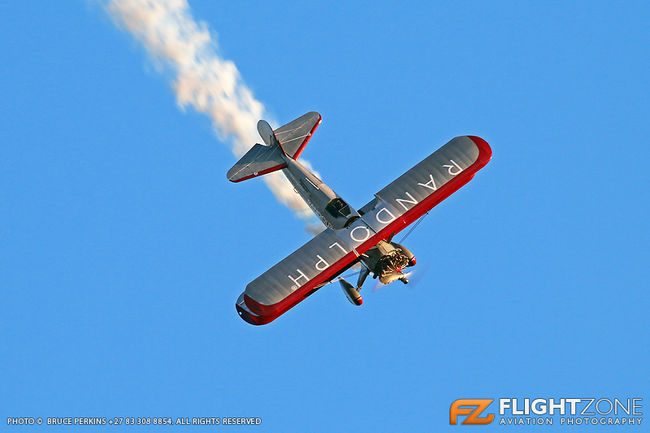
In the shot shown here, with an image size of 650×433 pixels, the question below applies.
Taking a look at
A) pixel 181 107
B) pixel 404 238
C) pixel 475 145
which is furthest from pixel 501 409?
pixel 181 107

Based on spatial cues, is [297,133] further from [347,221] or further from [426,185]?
[426,185]

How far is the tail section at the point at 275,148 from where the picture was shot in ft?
204

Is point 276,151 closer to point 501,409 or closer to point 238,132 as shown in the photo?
point 238,132

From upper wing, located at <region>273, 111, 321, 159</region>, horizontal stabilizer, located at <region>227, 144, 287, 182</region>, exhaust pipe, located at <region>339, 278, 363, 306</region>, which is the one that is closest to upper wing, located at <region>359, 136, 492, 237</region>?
exhaust pipe, located at <region>339, 278, 363, 306</region>

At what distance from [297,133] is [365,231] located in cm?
947

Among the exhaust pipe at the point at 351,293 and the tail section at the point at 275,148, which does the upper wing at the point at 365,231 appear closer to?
the exhaust pipe at the point at 351,293

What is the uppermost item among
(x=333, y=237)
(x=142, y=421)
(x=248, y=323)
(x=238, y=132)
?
(x=238, y=132)

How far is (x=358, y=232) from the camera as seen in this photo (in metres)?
56.2

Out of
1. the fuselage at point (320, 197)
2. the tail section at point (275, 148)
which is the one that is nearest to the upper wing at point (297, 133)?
the tail section at point (275, 148)

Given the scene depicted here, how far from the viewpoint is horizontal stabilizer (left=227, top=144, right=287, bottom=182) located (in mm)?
62156

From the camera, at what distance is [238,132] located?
6353cm

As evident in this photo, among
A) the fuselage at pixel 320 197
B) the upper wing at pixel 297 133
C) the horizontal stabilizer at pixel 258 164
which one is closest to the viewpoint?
the fuselage at pixel 320 197

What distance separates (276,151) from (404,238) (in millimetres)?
9308

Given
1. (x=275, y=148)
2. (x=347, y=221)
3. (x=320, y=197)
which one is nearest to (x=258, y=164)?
(x=275, y=148)
